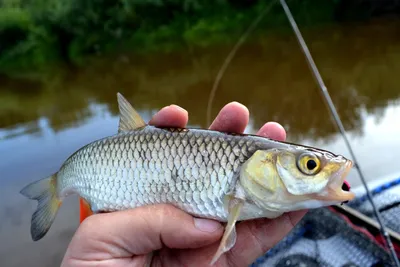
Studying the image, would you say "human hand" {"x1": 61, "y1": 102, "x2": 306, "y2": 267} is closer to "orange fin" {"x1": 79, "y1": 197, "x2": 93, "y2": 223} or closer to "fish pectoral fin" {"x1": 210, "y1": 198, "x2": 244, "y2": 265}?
"fish pectoral fin" {"x1": 210, "y1": 198, "x2": 244, "y2": 265}

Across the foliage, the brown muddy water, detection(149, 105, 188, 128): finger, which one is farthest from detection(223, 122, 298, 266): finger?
the foliage

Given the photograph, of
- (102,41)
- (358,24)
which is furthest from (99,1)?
(358,24)

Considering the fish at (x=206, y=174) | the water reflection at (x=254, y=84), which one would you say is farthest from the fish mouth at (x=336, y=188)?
the water reflection at (x=254, y=84)

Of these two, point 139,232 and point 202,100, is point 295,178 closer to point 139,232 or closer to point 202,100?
point 139,232

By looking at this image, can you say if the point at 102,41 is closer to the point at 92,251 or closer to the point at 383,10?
the point at 383,10

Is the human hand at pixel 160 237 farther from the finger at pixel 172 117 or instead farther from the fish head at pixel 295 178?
the finger at pixel 172 117

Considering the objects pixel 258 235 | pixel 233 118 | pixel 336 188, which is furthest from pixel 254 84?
pixel 336 188
